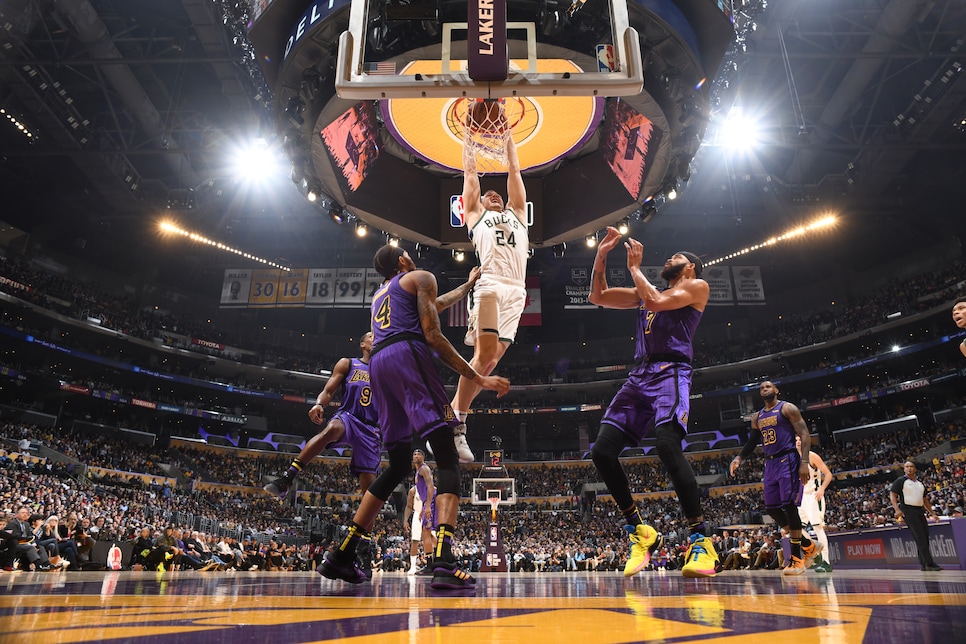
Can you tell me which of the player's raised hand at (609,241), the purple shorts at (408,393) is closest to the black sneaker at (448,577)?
the purple shorts at (408,393)

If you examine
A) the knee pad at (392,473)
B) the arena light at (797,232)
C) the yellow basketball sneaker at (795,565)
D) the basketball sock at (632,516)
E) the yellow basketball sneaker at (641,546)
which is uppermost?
the arena light at (797,232)

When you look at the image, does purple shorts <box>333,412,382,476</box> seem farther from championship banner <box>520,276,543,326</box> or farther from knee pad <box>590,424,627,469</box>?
championship banner <box>520,276,543,326</box>

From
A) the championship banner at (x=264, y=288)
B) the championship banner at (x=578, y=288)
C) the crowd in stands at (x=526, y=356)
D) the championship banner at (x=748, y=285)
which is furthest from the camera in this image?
the championship banner at (x=264, y=288)

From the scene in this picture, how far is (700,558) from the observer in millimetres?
3992

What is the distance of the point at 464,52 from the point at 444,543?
4.89 m

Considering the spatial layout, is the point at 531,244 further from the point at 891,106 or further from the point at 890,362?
the point at 890,362

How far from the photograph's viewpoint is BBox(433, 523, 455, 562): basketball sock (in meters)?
3.51

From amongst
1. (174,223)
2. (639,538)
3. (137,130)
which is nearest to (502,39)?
(639,538)

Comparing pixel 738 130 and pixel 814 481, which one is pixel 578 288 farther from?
pixel 814 481

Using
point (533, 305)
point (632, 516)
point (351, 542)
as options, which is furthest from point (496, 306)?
point (533, 305)

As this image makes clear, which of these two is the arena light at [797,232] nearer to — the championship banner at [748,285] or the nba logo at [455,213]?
the championship banner at [748,285]

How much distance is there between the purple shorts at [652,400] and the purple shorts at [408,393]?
135cm

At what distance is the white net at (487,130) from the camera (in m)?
6.11

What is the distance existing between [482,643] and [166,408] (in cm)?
3296
